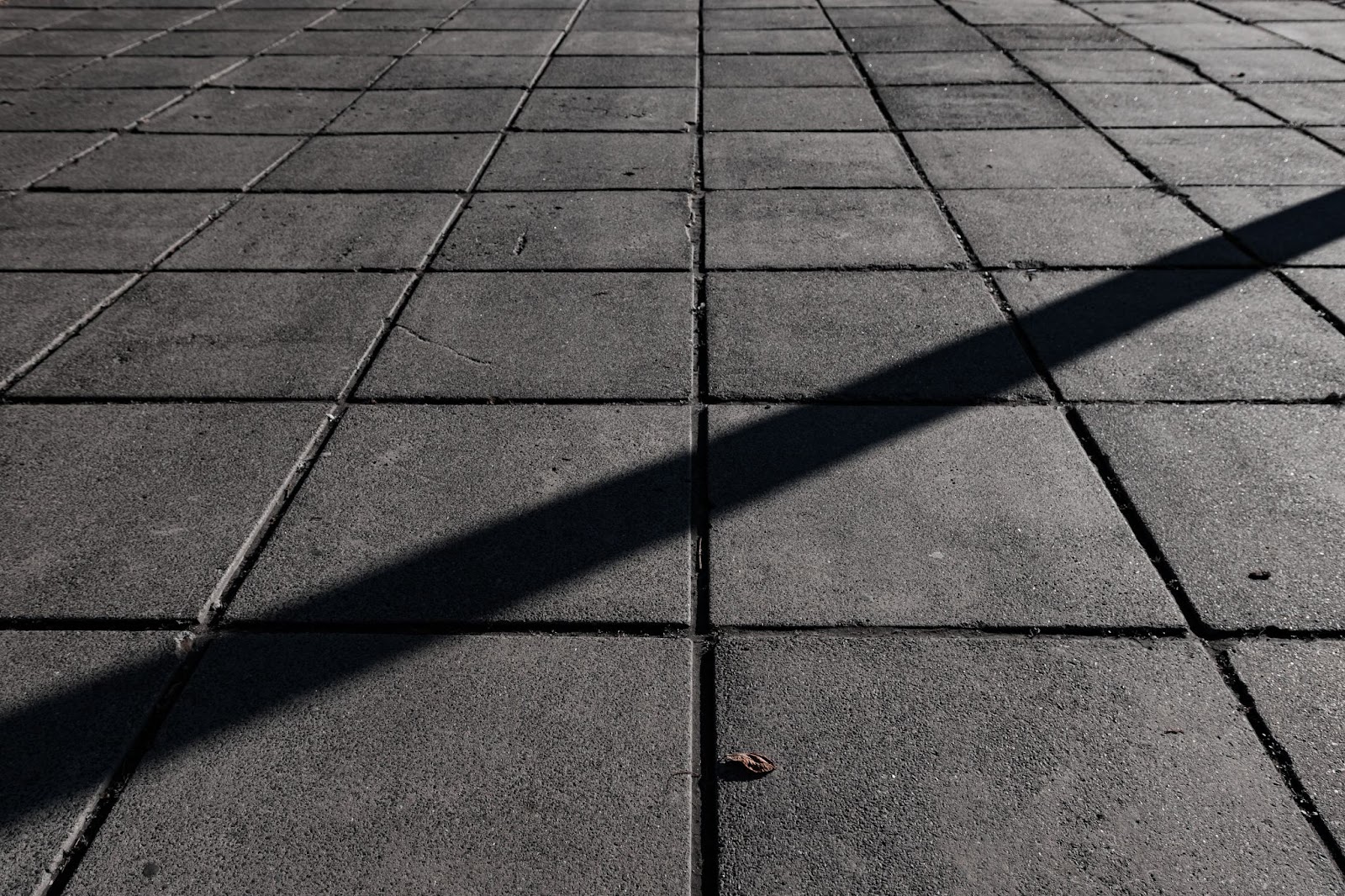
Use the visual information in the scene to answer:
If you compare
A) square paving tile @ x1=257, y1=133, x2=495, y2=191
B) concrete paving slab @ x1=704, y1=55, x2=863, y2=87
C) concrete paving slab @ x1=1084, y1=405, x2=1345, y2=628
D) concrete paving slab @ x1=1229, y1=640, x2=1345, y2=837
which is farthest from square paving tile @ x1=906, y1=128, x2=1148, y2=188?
concrete paving slab @ x1=1229, y1=640, x2=1345, y2=837

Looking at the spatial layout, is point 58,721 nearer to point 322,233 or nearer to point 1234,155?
point 322,233

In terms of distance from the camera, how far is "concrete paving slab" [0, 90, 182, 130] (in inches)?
246

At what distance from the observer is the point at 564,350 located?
3.64 m

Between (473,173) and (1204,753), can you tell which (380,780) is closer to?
(1204,753)

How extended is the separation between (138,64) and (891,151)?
17.9ft

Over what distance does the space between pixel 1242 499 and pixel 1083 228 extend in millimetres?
2090

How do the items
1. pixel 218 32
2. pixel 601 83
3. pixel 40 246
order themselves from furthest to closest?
pixel 218 32, pixel 601 83, pixel 40 246

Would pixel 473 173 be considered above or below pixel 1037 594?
above


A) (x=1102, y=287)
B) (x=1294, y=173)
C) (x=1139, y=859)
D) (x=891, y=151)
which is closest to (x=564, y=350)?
(x=1102, y=287)

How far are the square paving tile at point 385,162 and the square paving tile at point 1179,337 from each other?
281cm

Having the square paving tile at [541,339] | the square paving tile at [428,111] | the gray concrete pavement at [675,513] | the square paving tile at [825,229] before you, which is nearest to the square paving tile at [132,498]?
the gray concrete pavement at [675,513]

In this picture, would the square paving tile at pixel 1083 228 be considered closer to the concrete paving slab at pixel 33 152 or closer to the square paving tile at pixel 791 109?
the square paving tile at pixel 791 109

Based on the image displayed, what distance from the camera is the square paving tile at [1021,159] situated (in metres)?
5.20

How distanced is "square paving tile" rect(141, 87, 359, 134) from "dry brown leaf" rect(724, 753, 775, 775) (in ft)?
16.9
